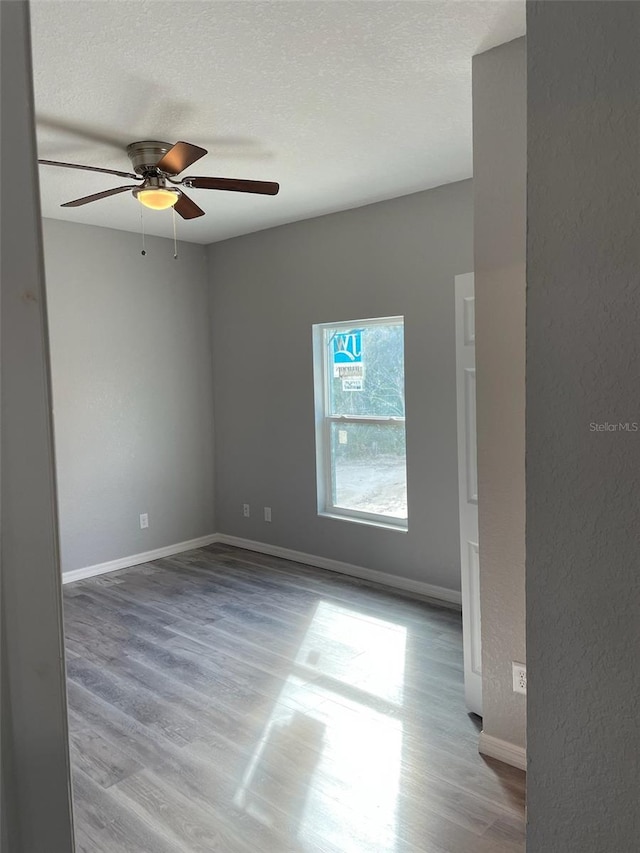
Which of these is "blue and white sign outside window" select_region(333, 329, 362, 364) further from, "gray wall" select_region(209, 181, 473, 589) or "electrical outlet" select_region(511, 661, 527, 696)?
"electrical outlet" select_region(511, 661, 527, 696)

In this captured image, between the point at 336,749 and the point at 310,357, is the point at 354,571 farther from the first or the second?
the point at 336,749

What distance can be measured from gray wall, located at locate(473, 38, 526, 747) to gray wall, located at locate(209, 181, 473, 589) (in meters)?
1.54

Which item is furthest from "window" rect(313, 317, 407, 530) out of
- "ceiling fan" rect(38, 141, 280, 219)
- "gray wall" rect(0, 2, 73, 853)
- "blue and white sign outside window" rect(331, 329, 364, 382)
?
"gray wall" rect(0, 2, 73, 853)

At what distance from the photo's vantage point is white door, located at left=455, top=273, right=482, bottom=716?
2.74 m

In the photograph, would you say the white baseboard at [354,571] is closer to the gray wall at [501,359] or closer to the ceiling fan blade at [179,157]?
the gray wall at [501,359]

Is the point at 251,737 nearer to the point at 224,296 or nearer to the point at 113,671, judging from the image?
the point at 113,671

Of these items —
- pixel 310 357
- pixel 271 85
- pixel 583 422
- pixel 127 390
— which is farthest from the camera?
pixel 127 390

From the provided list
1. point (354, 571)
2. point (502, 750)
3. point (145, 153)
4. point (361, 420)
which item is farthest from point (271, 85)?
point (354, 571)

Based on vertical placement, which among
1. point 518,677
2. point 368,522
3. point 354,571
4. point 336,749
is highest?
point 368,522

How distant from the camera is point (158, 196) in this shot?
300 cm

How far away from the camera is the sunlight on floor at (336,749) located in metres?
2.15

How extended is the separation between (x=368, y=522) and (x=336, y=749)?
226 cm

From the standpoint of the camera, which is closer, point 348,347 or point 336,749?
point 336,749

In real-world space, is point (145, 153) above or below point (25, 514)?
above
